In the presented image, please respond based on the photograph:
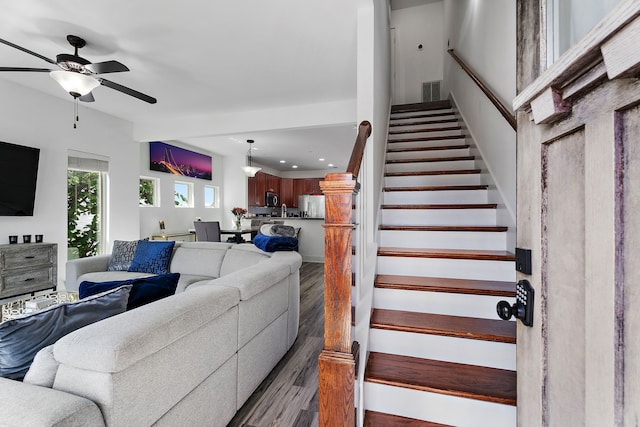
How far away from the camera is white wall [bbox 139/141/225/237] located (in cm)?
589

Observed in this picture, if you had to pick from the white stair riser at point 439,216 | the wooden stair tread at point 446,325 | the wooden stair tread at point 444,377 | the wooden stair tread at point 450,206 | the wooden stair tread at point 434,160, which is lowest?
the wooden stair tread at point 444,377

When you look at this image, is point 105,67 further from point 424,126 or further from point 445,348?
point 424,126

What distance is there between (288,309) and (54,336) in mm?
1617

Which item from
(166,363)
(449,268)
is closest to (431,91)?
(449,268)

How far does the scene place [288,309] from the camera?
2.55m

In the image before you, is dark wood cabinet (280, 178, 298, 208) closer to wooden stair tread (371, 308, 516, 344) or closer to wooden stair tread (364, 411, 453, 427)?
wooden stair tread (371, 308, 516, 344)

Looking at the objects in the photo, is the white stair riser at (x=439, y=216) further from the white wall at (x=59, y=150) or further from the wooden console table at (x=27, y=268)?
the white wall at (x=59, y=150)

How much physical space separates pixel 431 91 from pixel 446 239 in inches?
189

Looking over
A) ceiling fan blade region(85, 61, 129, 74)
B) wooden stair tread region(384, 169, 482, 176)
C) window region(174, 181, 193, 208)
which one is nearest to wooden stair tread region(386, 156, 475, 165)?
wooden stair tread region(384, 169, 482, 176)

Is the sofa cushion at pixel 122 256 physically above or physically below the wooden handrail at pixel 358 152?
below

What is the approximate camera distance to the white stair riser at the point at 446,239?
2176 millimetres

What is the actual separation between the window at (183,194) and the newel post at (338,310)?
248 inches

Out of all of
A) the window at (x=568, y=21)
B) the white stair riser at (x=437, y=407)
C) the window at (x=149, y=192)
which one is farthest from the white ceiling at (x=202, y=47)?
the white stair riser at (x=437, y=407)

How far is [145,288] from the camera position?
5.68 feet
